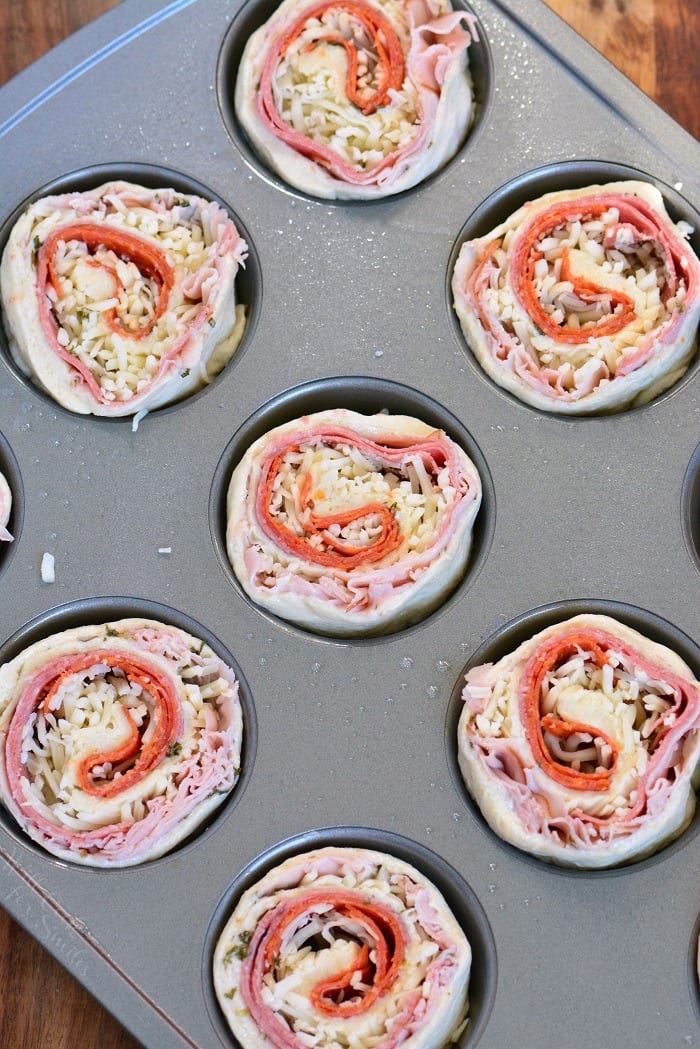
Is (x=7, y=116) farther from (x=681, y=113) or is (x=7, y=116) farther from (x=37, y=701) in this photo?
(x=681, y=113)

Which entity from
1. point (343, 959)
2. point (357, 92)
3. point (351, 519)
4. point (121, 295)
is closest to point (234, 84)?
point (357, 92)

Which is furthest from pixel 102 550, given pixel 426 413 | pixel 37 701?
pixel 426 413

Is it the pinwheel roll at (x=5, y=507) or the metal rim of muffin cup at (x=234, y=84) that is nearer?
the pinwheel roll at (x=5, y=507)

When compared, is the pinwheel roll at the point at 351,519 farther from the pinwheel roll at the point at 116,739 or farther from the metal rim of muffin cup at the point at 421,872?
the metal rim of muffin cup at the point at 421,872

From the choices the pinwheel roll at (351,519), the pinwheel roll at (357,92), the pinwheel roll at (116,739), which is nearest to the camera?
the pinwheel roll at (116,739)

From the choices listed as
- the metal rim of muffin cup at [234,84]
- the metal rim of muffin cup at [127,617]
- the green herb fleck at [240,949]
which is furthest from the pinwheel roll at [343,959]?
the metal rim of muffin cup at [234,84]

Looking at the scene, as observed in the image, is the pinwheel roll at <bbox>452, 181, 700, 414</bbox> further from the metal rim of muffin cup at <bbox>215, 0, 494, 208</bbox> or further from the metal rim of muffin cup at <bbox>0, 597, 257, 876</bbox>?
the metal rim of muffin cup at <bbox>0, 597, 257, 876</bbox>

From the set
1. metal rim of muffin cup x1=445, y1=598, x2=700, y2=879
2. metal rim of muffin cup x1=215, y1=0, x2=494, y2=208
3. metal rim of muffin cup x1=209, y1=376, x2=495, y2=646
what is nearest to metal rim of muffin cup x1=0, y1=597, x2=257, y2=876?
metal rim of muffin cup x1=209, y1=376, x2=495, y2=646
